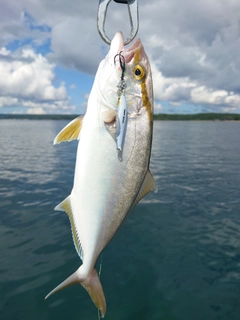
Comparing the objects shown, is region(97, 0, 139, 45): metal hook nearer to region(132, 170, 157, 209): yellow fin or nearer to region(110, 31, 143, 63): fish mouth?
region(110, 31, 143, 63): fish mouth

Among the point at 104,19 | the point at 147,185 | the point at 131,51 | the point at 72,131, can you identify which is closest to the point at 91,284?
the point at 147,185

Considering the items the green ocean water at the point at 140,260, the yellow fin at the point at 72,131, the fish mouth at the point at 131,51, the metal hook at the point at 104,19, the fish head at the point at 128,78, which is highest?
the metal hook at the point at 104,19

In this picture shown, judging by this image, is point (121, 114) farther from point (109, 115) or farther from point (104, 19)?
point (104, 19)

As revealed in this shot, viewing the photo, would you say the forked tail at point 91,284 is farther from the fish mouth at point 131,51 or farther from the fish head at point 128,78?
the fish mouth at point 131,51

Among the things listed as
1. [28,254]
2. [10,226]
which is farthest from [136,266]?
[10,226]

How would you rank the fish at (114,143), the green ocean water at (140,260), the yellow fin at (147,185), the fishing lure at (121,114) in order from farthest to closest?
the green ocean water at (140,260), the yellow fin at (147,185), the fish at (114,143), the fishing lure at (121,114)

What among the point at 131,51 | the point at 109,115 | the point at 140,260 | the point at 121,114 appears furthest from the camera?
the point at 140,260

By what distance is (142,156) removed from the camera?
2.74 m

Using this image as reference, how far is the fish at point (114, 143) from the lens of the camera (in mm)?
2699

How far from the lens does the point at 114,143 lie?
8.86 ft

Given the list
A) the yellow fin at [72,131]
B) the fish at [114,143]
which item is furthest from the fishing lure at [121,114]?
the yellow fin at [72,131]

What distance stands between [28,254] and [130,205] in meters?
6.23

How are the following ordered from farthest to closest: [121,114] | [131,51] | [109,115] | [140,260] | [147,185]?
[140,260]
[147,185]
[131,51]
[109,115]
[121,114]

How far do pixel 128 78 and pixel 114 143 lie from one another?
2.16 ft
